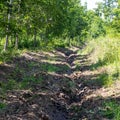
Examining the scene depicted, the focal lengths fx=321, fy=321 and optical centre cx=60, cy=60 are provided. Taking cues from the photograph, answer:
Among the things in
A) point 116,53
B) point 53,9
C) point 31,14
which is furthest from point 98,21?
point 116,53

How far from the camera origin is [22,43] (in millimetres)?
31094

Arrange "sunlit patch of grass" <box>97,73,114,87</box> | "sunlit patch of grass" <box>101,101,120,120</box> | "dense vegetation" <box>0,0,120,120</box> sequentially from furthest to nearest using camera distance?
1. "dense vegetation" <box>0,0,120,120</box>
2. "sunlit patch of grass" <box>97,73,114,87</box>
3. "sunlit patch of grass" <box>101,101,120,120</box>

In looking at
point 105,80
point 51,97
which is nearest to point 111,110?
point 51,97

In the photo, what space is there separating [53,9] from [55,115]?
2302 cm

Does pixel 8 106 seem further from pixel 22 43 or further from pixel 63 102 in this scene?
pixel 22 43

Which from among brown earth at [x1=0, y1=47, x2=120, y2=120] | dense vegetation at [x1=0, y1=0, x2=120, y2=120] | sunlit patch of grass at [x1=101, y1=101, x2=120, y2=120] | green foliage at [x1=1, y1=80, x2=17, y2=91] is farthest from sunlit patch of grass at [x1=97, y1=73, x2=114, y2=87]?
green foliage at [x1=1, y1=80, x2=17, y2=91]

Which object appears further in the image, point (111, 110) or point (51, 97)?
point (51, 97)

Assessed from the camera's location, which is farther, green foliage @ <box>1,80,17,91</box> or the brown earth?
green foliage @ <box>1,80,17,91</box>

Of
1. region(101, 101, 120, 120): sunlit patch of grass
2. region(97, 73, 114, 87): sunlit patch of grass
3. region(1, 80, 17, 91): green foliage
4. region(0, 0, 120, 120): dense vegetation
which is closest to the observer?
region(101, 101, 120, 120): sunlit patch of grass

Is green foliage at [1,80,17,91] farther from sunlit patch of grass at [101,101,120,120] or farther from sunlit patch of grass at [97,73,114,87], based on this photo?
sunlit patch of grass at [97,73,114,87]

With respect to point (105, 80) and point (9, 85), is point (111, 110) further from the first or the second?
point (105, 80)

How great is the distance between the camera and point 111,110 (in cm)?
991

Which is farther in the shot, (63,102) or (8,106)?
(63,102)

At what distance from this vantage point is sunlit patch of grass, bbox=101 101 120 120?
935 centimetres
